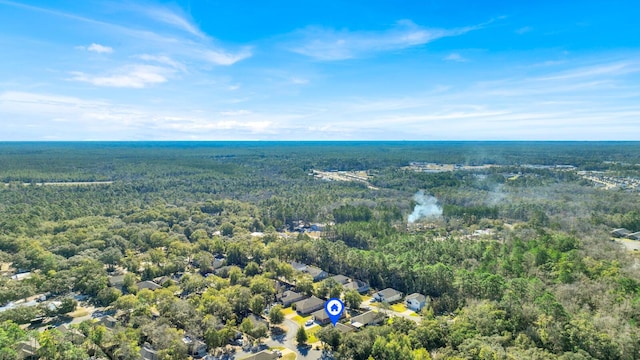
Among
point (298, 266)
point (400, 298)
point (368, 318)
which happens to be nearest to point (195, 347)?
point (368, 318)

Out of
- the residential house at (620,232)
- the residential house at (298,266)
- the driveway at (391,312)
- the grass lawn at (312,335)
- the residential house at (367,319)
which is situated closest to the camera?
the grass lawn at (312,335)

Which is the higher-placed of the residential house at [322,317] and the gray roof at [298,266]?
the gray roof at [298,266]

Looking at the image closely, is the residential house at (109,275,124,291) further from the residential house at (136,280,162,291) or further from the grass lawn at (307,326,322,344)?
the grass lawn at (307,326,322,344)

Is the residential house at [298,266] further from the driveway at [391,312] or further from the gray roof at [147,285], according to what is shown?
the gray roof at [147,285]

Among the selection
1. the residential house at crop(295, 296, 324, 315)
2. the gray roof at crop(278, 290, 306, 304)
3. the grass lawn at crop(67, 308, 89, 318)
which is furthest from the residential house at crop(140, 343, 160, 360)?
the gray roof at crop(278, 290, 306, 304)

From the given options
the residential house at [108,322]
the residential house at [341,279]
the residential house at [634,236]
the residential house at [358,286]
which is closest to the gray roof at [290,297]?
the residential house at [358,286]

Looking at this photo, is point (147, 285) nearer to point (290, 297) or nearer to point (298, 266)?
point (290, 297)

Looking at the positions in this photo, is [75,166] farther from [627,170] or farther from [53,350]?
[627,170]

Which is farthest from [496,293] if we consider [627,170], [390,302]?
[627,170]
